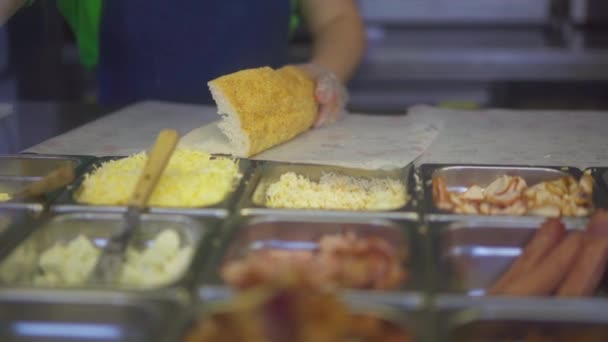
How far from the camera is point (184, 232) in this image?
57.3 inches

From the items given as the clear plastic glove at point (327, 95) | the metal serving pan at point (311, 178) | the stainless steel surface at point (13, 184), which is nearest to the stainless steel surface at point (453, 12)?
the clear plastic glove at point (327, 95)

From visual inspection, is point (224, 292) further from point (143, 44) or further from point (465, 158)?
point (143, 44)

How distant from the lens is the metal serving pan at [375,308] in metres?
1.08

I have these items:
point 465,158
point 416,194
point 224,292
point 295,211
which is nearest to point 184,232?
point 295,211

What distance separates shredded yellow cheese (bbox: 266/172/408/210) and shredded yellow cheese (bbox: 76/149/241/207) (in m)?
0.10

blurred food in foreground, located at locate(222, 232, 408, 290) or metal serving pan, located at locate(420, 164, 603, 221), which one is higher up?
blurred food in foreground, located at locate(222, 232, 408, 290)

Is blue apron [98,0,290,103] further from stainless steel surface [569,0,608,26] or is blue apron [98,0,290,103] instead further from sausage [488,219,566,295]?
stainless steel surface [569,0,608,26]

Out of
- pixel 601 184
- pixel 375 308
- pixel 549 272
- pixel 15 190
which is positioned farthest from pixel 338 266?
pixel 15 190

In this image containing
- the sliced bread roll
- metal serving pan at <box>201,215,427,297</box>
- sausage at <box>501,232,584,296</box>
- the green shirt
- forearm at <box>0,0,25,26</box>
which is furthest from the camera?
the green shirt

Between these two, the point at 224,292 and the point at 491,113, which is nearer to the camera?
the point at 224,292

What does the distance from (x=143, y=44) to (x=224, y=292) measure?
160 centimetres

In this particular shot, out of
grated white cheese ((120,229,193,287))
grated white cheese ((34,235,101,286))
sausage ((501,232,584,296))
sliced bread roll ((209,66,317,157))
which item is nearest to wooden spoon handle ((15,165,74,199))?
grated white cheese ((34,235,101,286))

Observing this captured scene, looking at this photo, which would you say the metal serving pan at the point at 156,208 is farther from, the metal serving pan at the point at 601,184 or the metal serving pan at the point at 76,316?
the metal serving pan at the point at 601,184

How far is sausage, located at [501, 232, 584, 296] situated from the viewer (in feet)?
4.22
